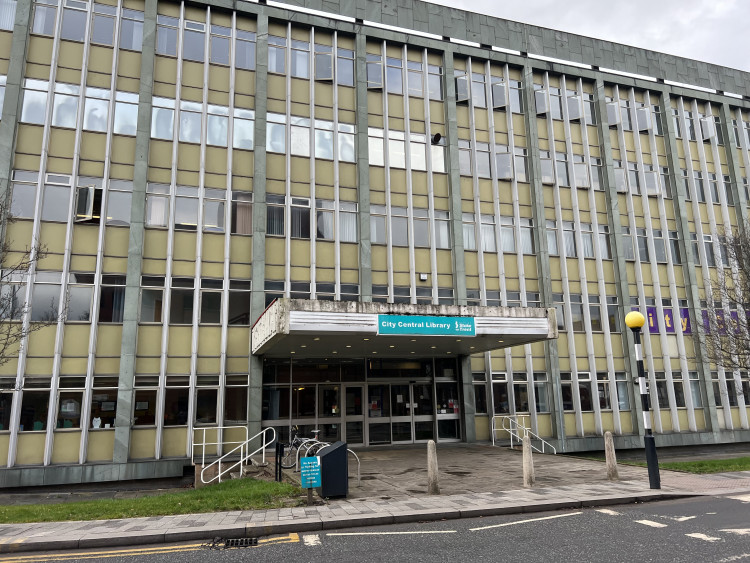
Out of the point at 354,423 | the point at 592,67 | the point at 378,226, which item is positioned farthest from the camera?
the point at 592,67

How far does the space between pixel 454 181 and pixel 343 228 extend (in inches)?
235

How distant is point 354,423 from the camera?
70.5 feet

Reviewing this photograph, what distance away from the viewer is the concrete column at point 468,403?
2247 cm

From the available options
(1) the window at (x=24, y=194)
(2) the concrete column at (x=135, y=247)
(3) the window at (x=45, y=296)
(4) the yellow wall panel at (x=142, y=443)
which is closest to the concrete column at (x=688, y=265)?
(4) the yellow wall panel at (x=142, y=443)

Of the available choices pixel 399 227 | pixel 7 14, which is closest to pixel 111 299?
pixel 7 14

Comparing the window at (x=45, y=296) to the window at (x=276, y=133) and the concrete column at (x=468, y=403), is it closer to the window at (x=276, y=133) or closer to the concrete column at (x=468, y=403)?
the window at (x=276, y=133)

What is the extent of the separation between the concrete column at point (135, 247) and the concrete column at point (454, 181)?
1242cm

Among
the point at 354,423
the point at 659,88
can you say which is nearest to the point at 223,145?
the point at 354,423

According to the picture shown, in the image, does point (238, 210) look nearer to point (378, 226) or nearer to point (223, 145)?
point (223, 145)

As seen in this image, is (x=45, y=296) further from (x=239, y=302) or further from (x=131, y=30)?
(x=131, y=30)

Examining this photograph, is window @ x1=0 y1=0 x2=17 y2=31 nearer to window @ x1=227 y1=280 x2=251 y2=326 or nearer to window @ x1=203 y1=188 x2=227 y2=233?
window @ x1=203 y1=188 x2=227 y2=233

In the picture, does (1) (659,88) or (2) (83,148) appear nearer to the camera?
(2) (83,148)

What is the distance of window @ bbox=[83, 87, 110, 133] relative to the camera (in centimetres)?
2036

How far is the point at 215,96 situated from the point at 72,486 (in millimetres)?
→ 15948
